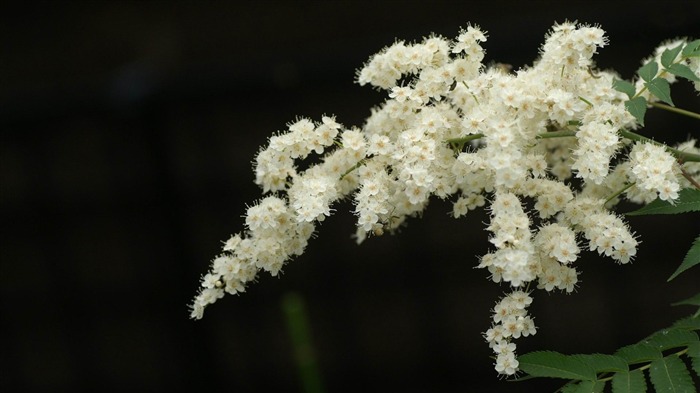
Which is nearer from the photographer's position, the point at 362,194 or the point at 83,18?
the point at 362,194

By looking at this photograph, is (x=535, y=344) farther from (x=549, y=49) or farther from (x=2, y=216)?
(x=549, y=49)

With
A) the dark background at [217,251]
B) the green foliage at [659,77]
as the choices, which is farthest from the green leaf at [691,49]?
the dark background at [217,251]

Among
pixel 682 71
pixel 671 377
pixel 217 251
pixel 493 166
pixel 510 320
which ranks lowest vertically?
pixel 671 377

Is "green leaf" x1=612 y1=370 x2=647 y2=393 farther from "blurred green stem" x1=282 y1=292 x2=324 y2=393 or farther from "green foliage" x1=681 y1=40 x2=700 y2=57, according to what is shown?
"blurred green stem" x1=282 y1=292 x2=324 y2=393

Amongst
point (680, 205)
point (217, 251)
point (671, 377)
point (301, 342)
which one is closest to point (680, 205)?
point (680, 205)

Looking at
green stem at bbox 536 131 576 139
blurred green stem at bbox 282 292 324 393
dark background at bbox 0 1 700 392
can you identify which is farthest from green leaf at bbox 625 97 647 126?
dark background at bbox 0 1 700 392

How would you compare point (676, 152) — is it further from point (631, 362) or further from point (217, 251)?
point (217, 251)

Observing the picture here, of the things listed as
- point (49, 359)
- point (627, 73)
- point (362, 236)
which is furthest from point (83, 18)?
point (362, 236)
